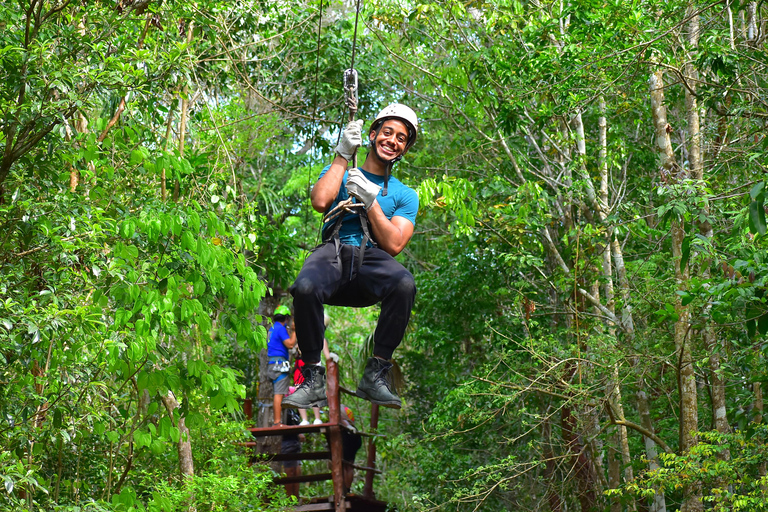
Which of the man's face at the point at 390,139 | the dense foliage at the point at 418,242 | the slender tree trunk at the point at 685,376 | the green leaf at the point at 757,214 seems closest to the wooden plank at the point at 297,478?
the dense foliage at the point at 418,242

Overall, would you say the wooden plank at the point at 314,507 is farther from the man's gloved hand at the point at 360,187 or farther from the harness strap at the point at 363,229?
the man's gloved hand at the point at 360,187

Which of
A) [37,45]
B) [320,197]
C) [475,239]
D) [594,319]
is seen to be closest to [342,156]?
[320,197]

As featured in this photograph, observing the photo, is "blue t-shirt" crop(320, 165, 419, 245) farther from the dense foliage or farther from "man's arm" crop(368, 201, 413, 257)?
the dense foliage

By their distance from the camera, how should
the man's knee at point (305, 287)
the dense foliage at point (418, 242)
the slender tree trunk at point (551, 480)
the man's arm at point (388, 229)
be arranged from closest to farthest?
the man's knee at point (305, 287) < the man's arm at point (388, 229) < the dense foliage at point (418, 242) < the slender tree trunk at point (551, 480)

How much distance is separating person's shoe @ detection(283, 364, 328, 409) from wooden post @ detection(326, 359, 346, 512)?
5.46 m

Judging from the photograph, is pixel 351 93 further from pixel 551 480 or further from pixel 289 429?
pixel 551 480

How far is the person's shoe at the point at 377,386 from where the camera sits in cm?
423

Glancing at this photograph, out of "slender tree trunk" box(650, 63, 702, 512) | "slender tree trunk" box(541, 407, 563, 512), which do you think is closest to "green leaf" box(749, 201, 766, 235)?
"slender tree trunk" box(650, 63, 702, 512)

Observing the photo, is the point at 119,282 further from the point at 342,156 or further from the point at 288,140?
the point at 288,140

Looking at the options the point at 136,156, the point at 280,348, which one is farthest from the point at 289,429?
the point at 136,156

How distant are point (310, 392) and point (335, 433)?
6126 millimetres

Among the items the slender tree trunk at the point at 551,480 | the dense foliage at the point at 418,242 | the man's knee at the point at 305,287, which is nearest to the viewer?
the man's knee at the point at 305,287

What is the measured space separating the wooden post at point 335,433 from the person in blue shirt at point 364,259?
17.7ft

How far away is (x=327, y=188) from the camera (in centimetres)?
410
